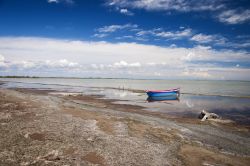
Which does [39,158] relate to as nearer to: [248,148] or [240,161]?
[240,161]

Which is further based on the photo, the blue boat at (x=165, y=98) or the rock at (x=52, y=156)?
the blue boat at (x=165, y=98)

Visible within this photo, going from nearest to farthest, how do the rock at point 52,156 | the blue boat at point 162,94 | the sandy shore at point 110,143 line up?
the rock at point 52,156 < the sandy shore at point 110,143 < the blue boat at point 162,94

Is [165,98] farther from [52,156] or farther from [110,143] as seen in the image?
[52,156]

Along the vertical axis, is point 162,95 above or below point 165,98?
above

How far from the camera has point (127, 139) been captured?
13.7 metres

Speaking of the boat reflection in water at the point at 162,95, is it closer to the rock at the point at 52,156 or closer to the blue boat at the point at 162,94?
the blue boat at the point at 162,94

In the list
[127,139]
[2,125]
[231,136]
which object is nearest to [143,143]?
[127,139]

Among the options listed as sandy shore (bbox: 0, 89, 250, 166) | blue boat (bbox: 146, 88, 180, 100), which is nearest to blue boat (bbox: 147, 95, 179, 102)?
blue boat (bbox: 146, 88, 180, 100)

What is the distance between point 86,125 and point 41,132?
3784mm

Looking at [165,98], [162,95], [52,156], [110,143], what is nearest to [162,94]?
[162,95]

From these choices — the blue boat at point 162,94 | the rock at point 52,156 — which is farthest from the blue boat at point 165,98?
the rock at point 52,156

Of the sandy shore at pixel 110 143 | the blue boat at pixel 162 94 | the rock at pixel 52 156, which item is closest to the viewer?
the rock at pixel 52 156

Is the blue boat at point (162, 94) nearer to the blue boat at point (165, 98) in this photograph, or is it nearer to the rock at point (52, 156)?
the blue boat at point (165, 98)

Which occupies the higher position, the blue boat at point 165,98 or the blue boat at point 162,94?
the blue boat at point 162,94
